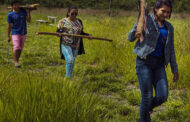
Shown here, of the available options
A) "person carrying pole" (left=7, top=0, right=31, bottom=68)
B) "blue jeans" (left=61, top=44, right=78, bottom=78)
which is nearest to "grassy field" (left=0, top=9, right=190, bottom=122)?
"blue jeans" (left=61, top=44, right=78, bottom=78)

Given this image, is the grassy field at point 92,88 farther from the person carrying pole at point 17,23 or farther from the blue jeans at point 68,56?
the person carrying pole at point 17,23

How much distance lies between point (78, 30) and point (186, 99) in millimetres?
2632

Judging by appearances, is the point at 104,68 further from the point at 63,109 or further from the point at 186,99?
the point at 63,109

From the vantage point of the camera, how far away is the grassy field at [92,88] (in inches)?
106

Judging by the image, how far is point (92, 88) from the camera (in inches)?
216

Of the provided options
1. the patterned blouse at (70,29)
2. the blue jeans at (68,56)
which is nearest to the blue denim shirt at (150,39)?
the blue jeans at (68,56)

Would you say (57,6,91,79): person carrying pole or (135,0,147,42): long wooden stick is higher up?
(135,0,147,42): long wooden stick

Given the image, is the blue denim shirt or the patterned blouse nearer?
the blue denim shirt

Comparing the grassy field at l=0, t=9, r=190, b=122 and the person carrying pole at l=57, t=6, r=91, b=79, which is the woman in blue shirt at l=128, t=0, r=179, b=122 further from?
the person carrying pole at l=57, t=6, r=91, b=79

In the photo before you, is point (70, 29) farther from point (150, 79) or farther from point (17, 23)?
point (150, 79)

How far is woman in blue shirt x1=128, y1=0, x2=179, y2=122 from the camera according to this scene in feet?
10.9

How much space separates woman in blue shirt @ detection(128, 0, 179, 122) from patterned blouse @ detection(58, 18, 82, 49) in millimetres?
2410

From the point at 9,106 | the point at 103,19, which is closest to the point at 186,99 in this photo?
the point at 9,106

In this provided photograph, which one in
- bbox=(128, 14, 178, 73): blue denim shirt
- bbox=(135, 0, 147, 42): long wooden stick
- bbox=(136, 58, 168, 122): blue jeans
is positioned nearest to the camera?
bbox=(135, 0, 147, 42): long wooden stick
